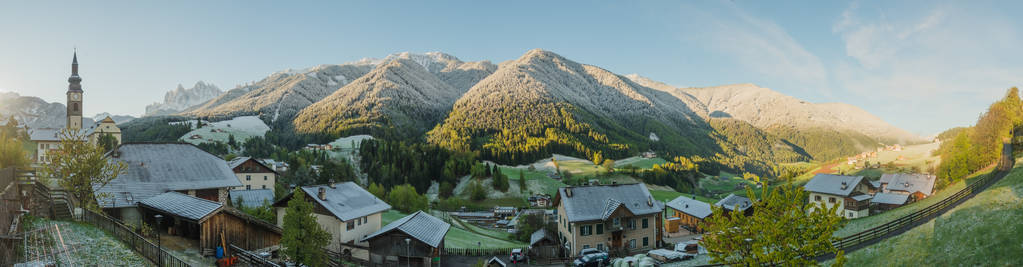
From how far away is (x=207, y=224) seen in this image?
2662 centimetres

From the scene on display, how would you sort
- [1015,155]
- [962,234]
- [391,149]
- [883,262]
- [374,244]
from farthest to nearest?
1. [391,149]
2. [1015,155]
3. [374,244]
4. [883,262]
5. [962,234]

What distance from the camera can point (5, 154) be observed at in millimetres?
42188

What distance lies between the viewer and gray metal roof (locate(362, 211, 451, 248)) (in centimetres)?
3588

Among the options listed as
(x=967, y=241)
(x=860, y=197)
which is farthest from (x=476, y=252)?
(x=860, y=197)

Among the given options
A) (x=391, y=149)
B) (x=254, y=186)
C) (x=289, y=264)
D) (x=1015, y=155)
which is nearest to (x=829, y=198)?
(x=1015, y=155)

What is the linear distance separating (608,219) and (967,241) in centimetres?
2872

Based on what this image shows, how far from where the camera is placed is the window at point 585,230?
46531 millimetres

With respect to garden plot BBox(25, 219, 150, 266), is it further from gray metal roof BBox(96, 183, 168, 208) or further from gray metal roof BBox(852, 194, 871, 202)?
gray metal roof BBox(852, 194, 871, 202)

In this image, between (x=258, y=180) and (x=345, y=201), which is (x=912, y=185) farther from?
(x=258, y=180)

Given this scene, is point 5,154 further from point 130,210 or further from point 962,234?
point 962,234

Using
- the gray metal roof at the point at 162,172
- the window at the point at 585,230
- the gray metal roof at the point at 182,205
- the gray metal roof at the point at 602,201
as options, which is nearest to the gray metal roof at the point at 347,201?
the gray metal roof at the point at 162,172

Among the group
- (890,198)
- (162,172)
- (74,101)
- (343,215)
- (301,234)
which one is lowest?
(890,198)

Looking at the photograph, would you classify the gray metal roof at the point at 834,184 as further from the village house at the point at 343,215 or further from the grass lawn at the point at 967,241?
the village house at the point at 343,215

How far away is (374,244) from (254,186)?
47853mm
